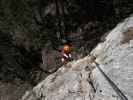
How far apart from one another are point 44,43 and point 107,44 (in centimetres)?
312

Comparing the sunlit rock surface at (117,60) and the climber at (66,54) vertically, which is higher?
the sunlit rock surface at (117,60)

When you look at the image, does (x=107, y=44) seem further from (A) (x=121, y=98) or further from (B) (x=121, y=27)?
(A) (x=121, y=98)

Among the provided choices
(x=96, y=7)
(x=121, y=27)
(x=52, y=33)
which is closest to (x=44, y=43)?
(x=52, y=33)

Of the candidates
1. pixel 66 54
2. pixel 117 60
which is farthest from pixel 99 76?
pixel 66 54

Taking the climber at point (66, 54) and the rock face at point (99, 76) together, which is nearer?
the rock face at point (99, 76)

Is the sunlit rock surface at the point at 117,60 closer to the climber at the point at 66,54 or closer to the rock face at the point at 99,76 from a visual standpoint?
the rock face at the point at 99,76

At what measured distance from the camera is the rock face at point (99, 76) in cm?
460

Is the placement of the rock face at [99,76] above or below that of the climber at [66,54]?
above

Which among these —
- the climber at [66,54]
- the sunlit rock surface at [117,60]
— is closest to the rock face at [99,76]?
the sunlit rock surface at [117,60]

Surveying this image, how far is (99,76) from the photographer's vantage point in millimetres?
4941

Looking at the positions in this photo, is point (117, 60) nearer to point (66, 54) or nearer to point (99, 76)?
point (99, 76)

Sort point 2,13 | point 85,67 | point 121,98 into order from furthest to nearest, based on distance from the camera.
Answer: point 2,13, point 85,67, point 121,98

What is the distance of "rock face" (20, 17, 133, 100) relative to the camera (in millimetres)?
4602

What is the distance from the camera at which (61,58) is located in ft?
24.1
